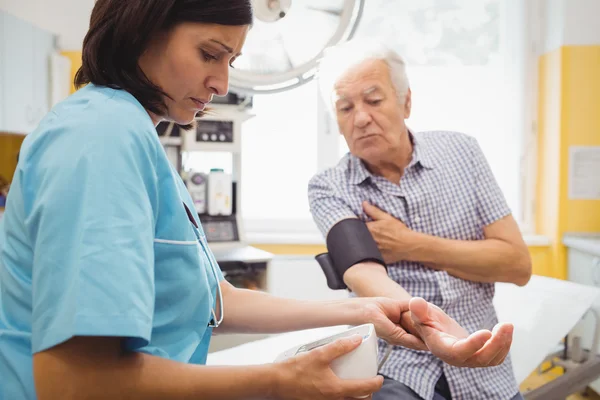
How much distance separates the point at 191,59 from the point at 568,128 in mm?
3091

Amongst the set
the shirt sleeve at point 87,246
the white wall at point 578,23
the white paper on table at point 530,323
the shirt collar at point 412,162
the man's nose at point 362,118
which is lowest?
the white paper on table at point 530,323

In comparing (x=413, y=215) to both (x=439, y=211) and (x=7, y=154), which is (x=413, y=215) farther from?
(x=7, y=154)

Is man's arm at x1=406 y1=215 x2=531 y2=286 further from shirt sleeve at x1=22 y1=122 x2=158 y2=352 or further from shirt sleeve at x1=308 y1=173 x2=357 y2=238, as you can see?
shirt sleeve at x1=22 y1=122 x2=158 y2=352

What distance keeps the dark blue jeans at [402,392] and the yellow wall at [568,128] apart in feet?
7.73

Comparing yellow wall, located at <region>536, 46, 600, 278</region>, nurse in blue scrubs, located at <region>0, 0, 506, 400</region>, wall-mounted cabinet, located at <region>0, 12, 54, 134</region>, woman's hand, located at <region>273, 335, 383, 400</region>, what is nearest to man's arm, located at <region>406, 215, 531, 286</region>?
nurse in blue scrubs, located at <region>0, 0, 506, 400</region>

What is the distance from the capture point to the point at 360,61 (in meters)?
1.38

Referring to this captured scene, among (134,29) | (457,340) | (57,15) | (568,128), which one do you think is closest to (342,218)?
(457,340)

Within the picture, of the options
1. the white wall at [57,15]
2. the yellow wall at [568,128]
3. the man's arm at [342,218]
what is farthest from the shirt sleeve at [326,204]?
the white wall at [57,15]

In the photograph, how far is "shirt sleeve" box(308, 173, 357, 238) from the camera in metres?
1.34

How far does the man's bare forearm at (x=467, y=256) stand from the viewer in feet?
4.17

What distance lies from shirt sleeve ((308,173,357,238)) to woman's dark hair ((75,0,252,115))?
68 cm

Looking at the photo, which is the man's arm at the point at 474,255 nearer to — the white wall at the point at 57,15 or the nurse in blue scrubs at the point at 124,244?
the nurse in blue scrubs at the point at 124,244

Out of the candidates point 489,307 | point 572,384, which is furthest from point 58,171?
point 572,384

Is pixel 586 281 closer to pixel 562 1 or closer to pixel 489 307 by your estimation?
pixel 562 1
